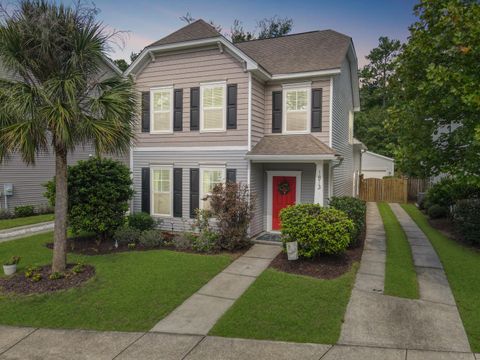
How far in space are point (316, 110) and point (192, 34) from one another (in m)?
5.48

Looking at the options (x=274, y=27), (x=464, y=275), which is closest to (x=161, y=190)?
(x=464, y=275)

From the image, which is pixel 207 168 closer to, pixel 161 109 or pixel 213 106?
pixel 213 106

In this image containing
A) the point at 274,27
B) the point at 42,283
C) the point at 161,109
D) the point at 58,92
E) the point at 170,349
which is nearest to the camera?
the point at 170,349

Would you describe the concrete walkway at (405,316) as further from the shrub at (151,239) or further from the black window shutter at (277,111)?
the shrub at (151,239)

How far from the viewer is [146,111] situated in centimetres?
1358

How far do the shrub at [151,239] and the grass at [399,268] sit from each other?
7.15 metres

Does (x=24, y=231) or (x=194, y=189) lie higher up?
(x=194, y=189)

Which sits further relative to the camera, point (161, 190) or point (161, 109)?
point (161, 190)

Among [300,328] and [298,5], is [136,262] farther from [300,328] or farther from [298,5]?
[298,5]

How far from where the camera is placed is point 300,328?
566 cm

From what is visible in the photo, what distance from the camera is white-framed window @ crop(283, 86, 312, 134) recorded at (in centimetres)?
1234

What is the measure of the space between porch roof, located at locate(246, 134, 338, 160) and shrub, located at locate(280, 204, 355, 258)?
90.5 inches

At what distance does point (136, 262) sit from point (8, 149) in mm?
4308

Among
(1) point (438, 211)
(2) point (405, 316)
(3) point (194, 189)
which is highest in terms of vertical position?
(3) point (194, 189)
